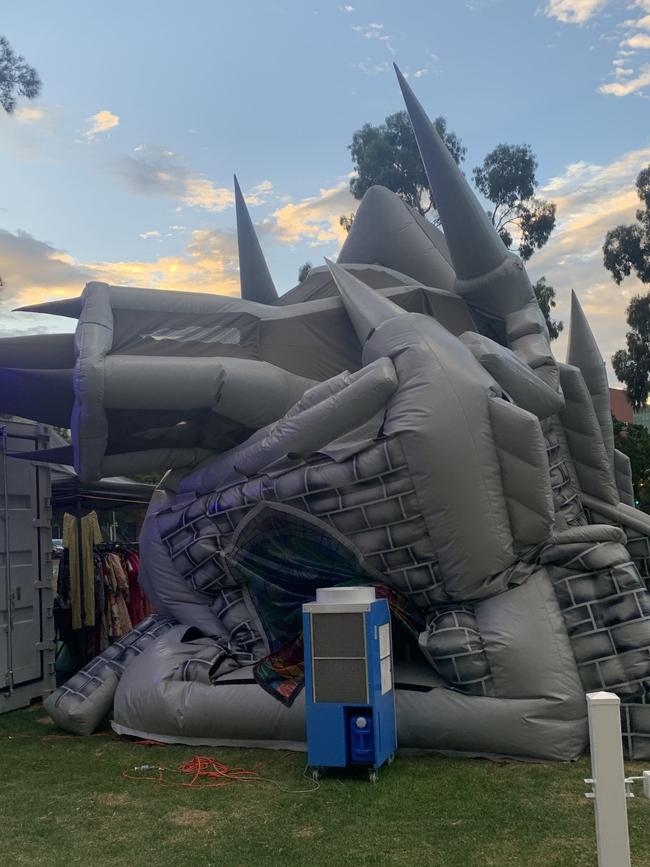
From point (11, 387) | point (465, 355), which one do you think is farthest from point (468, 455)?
point (11, 387)

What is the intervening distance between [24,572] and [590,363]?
21.9 ft

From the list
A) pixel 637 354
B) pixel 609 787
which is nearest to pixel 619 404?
pixel 637 354

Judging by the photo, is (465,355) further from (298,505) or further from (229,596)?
(229,596)

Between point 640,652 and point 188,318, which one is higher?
point 188,318

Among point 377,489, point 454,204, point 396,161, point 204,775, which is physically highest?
point 396,161

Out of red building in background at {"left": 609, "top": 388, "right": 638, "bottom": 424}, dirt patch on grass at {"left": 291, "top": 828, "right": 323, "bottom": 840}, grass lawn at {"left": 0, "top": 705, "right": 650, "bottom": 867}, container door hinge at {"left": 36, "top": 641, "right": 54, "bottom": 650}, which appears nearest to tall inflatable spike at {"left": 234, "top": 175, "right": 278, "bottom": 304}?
container door hinge at {"left": 36, "top": 641, "right": 54, "bottom": 650}

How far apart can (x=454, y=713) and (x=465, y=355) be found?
2739 millimetres

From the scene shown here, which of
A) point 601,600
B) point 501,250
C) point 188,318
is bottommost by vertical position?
point 601,600

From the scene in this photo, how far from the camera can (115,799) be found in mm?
5207

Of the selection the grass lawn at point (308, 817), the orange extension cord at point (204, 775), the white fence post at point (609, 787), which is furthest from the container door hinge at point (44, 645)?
the white fence post at point (609, 787)

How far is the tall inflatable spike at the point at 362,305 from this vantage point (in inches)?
279

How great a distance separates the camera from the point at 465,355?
634cm

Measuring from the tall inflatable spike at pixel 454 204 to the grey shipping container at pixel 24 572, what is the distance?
16.7 ft

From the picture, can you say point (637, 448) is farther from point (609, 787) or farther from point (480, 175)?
point (609, 787)
